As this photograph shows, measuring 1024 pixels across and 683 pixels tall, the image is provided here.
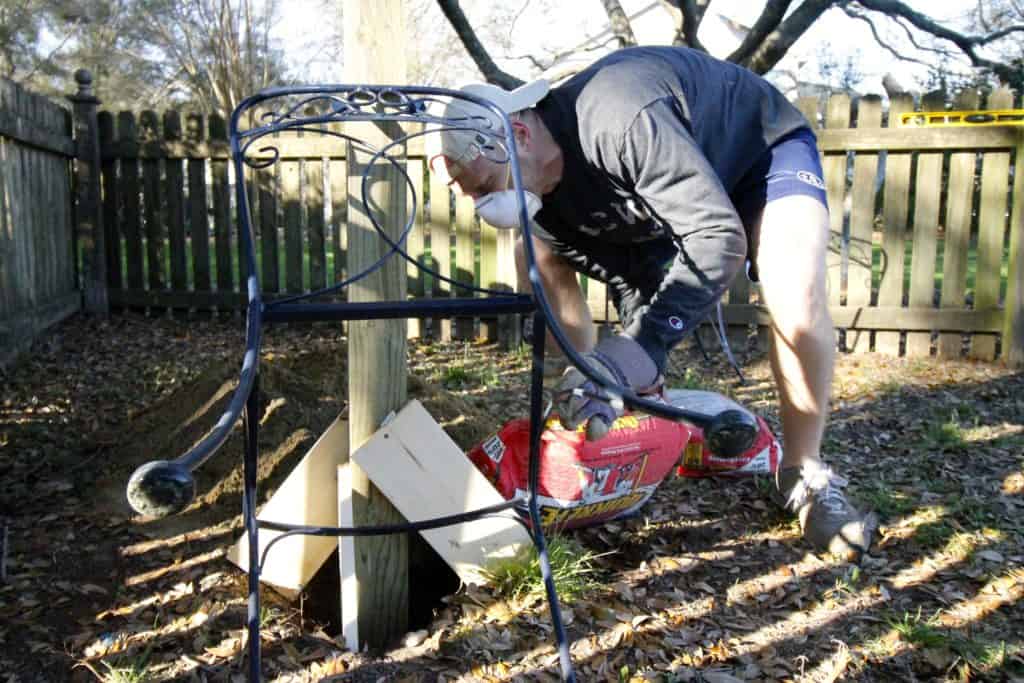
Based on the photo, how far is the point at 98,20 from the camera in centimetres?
2255

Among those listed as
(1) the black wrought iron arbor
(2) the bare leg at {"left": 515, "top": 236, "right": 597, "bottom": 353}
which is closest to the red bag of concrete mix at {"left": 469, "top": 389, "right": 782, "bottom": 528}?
Answer: (1) the black wrought iron arbor

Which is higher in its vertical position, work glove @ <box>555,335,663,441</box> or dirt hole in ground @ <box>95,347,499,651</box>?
work glove @ <box>555,335,663,441</box>

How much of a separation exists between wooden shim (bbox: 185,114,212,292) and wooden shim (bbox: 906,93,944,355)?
4.91 metres

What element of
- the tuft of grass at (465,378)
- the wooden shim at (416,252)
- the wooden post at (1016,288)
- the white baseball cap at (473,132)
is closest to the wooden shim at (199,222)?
the wooden shim at (416,252)

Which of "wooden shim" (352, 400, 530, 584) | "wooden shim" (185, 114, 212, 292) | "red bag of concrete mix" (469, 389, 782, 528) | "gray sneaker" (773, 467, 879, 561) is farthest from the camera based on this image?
"wooden shim" (185, 114, 212, 292)

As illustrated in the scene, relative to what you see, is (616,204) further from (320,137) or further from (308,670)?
(320,137)

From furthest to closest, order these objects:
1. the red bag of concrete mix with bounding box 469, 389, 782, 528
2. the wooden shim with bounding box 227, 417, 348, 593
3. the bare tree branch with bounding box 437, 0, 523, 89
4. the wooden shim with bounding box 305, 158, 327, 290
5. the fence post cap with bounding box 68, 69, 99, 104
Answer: the fence post cap with bounding box 68, 69, 99, 104 < the wooden shim with bounding box 305, 158, 327, 290 < the bare tree branch with bounding box 437, 0, 523, 89 < the red bag of concrete mix with bounding box 469, 389, 782, 528 < the wooden shim with bounding box 227, 417, 348, 593

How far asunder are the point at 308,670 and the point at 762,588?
122 cm

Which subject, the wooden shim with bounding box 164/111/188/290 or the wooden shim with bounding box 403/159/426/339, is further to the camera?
the wooden shim with bounding box 164/111/188/290

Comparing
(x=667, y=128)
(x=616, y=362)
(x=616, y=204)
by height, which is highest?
(x=667, y=128)

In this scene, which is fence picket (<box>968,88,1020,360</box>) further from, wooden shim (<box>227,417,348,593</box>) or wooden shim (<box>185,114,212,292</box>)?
wooden shim (<box>185,114,212,292</box>)

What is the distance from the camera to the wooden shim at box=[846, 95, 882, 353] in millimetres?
5352

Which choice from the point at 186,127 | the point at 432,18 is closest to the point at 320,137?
the point at 186,127

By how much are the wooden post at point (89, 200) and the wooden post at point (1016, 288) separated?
621cm
